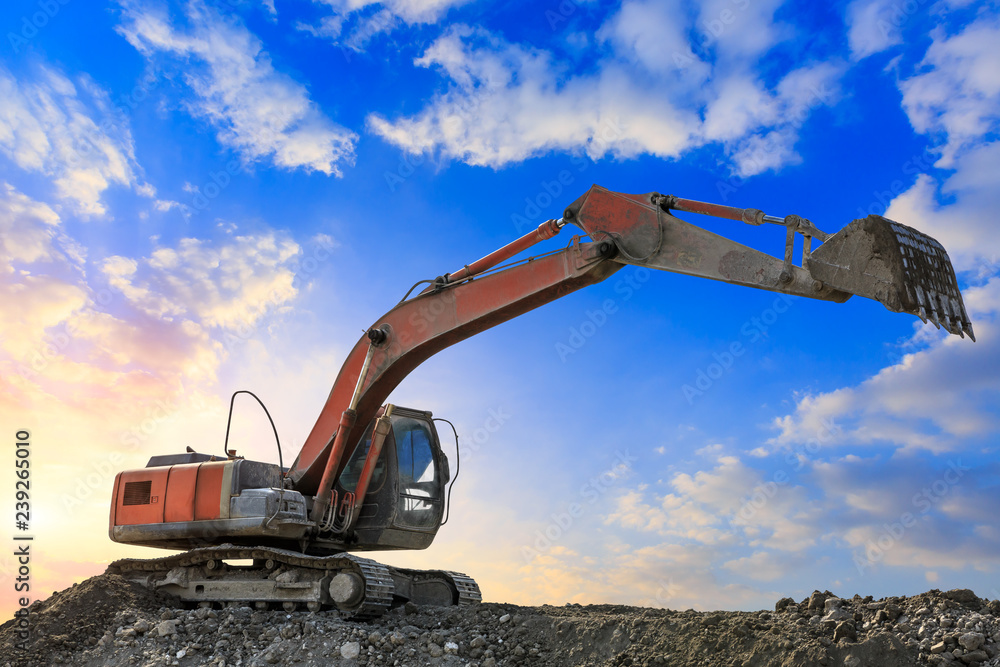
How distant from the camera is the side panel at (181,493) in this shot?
30.8 ft

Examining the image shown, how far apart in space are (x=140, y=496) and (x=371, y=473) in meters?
3.06

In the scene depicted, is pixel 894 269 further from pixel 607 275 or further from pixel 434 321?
pixel 434 321

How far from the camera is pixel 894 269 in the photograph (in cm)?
595

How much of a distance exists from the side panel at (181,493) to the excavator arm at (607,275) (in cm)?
116

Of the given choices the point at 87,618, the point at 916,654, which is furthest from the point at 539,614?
the point at 87,618

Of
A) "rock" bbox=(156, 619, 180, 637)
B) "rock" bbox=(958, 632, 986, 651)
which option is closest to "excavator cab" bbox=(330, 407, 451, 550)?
"rock" bbox=(156, 619, 180, 637)

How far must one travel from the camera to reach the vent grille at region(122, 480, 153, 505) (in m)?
9.78

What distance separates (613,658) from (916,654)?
2318 millimetres

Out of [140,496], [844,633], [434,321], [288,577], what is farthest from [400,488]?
[844,633]

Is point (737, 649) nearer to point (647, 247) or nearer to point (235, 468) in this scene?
point (647, 247)

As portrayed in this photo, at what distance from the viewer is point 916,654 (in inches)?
243

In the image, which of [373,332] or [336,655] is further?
[373,332]

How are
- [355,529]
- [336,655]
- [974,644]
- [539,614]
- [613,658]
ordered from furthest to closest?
[355,529]
[539,614]
[336,655]
[613,658]
[974,644]

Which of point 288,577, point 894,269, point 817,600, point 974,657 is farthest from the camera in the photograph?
point 288,577
